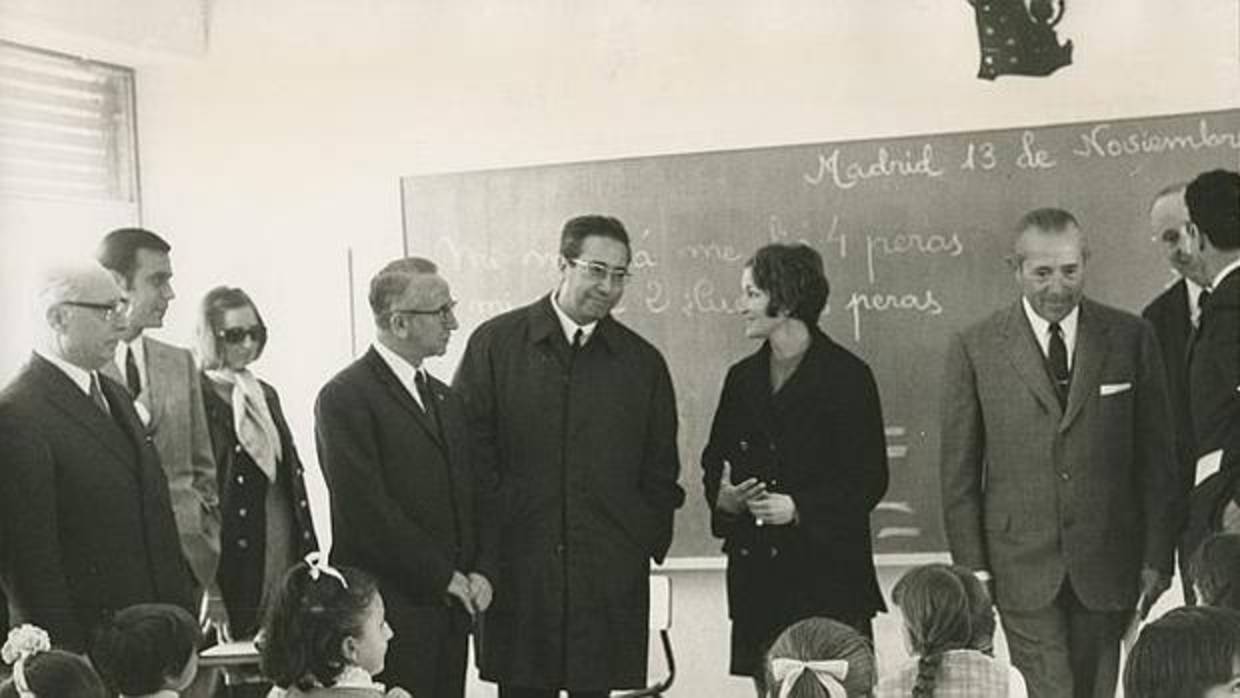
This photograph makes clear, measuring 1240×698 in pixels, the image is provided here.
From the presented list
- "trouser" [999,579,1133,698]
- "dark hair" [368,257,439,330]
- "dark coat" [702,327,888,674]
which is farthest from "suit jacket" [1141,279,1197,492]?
"dark hair" [368,257,439,330]

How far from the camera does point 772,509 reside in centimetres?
409

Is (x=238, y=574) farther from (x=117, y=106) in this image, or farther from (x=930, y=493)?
(x=930, y=493)

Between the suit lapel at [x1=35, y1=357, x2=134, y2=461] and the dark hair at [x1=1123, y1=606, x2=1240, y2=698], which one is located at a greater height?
the suit lapel at [x1=35, y1=357, x2=134, y2=461]

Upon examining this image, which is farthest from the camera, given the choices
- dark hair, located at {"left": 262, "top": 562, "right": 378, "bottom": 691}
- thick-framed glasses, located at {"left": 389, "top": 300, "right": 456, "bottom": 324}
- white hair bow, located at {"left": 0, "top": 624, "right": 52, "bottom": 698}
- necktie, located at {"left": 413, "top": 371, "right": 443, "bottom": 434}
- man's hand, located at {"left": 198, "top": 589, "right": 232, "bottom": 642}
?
man's hand, located at {"left": 198, "top": 589, "right": 232, "bottom": 642}

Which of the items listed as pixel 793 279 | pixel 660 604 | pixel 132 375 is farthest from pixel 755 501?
pixel 132 375

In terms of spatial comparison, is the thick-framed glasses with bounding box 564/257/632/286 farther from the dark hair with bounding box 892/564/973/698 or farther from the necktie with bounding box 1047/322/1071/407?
the dark hair with bounding box 892/564/973/698

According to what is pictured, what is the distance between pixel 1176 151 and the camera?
13.0 feet

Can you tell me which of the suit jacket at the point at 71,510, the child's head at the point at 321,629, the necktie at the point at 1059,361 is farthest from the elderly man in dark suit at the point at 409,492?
the necktie at the point at 1059,361

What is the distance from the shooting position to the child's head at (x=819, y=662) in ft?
9.75

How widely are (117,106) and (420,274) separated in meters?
0.91

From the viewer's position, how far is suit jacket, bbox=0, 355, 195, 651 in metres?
3.91

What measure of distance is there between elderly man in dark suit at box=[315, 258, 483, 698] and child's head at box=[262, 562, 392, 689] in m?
0.65

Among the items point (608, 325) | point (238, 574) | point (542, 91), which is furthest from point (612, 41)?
point (238, 574)

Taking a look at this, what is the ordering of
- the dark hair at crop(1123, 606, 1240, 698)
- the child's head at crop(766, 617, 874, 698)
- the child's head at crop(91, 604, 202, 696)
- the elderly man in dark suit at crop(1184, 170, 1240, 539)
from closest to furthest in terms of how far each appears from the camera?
the dark hair at crop(1123, 606, 1240, 698) → the child's head at crop(766, 617, 874, 698) → the child's head at crop(91, 604, 202, 696) → the elderly man in dark suit at crop(1184, 170, 1240, 539)
